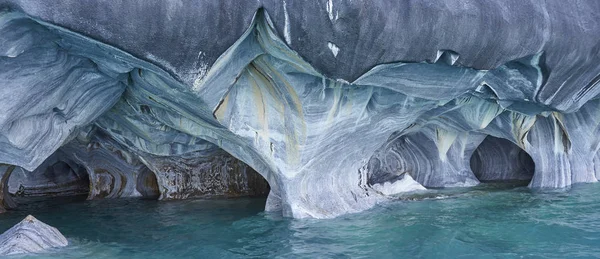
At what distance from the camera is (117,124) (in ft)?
34.2

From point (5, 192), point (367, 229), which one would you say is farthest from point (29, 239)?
point (5, 192)

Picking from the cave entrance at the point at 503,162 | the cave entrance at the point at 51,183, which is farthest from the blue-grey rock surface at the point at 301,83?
the cave entrance at the point at 51,183

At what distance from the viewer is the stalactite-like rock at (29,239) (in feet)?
22.2

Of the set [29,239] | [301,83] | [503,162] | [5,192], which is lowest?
[29,239]

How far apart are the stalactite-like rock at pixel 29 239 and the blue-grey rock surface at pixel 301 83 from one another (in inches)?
45.4

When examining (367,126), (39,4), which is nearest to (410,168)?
(367,126)

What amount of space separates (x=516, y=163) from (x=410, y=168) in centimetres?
321

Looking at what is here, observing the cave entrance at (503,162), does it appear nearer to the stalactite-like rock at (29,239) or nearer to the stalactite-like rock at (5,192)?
the stalactite-like rock at (29,239)

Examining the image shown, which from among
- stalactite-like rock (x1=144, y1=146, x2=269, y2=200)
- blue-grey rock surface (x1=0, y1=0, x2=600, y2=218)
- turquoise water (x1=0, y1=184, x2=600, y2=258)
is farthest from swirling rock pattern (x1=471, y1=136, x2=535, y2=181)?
stalactite-like rock (x1=144, y1=146, x2=269, y2=200)

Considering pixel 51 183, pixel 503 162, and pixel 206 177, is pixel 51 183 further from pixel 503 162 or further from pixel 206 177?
pixel 503 162

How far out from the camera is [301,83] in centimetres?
789

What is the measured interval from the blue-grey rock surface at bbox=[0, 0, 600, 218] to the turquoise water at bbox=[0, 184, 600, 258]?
2.95ft

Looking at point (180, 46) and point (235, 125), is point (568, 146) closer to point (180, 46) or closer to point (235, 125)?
point (235, 125)

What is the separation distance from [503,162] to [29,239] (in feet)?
37.6
